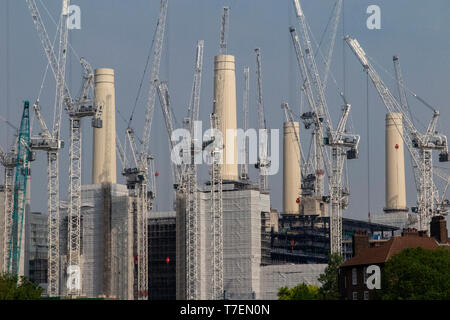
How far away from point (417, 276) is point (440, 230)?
32.8 metres

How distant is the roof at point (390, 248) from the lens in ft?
368

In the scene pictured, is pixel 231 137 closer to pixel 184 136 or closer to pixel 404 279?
pixel 184 136

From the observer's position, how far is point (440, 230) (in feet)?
408

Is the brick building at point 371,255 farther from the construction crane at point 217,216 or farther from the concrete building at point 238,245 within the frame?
the concrete building at point 238,245

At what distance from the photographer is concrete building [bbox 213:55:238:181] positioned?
193 m

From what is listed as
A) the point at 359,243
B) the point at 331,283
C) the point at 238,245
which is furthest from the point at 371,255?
the point at 238,245

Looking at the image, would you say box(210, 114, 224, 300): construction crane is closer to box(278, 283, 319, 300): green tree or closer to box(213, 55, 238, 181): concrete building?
box(213, 55, 238, 181): concrete building

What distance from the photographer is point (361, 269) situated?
114875 mm

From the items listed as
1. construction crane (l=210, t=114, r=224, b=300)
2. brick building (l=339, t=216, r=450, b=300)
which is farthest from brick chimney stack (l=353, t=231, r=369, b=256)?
construction crane (l=210, t=114, r=224, b=300)
